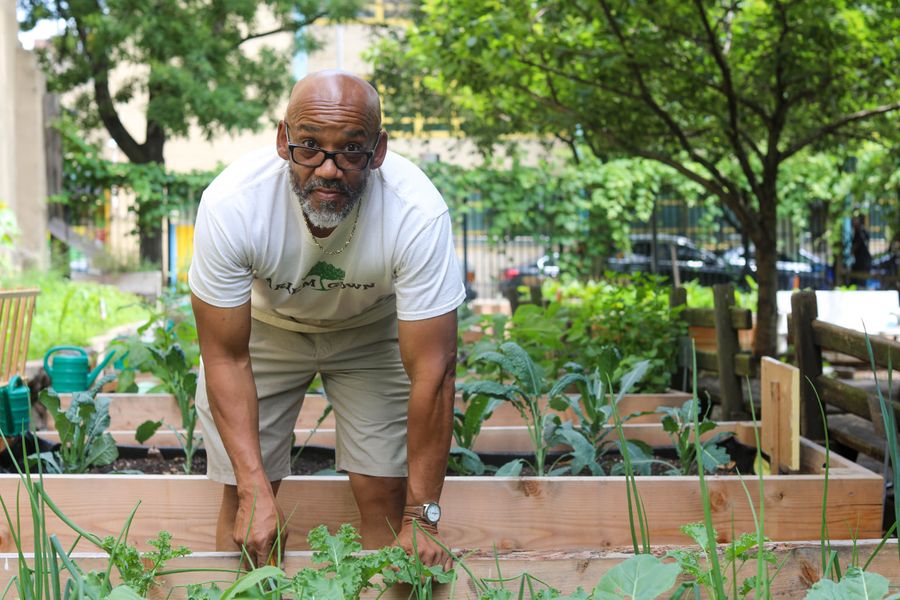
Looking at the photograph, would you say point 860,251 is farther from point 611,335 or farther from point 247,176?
point 247,176

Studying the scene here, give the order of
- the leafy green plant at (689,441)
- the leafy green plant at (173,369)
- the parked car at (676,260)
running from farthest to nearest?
the parked car at (676,260) → the leafy green plant at (173,369) → the leafy green plant at (689,441)

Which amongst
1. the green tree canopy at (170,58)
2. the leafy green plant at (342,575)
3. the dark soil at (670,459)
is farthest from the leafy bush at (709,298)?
the leafy green plant at (342,575)

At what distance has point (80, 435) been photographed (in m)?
3.53

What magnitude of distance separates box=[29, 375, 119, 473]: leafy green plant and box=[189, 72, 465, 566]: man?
75 centimetres

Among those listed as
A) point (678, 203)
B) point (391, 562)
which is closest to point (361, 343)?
point (391, 562)

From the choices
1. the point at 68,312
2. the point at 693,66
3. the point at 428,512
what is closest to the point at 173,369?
the point at 428,512

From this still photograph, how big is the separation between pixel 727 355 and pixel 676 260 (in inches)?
433

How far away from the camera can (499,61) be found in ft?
22.3

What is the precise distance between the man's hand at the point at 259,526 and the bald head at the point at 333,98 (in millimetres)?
889

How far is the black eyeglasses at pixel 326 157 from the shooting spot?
2457mm

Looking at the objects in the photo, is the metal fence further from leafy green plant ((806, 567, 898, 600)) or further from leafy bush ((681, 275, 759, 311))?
leafy green plant ((806, 567, 898, 600))

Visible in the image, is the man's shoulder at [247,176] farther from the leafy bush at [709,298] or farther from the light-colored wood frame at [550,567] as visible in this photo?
the leafy bush at [709,298]

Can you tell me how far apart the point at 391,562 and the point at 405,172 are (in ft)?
4.10

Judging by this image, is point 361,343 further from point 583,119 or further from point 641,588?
point 583,119
